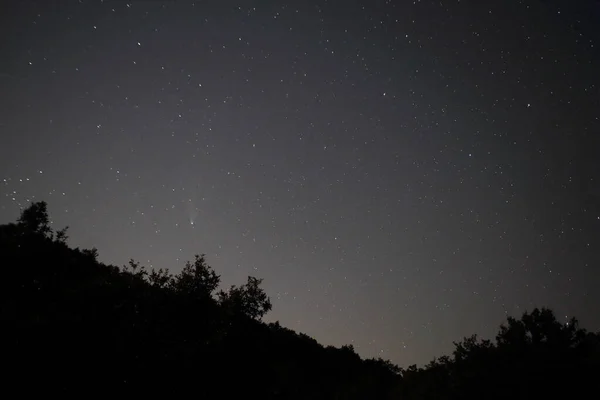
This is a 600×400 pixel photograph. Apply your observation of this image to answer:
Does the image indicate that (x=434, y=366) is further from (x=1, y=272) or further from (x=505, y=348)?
(x=1, y=272)

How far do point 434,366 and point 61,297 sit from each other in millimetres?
22971

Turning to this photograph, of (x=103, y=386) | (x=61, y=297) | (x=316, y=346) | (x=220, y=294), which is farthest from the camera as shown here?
(x=316, y=346)

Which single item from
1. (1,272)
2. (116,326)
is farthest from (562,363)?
(1,272)

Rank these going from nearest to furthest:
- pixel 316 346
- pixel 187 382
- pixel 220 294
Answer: pixel 187 382 < pixel 220 294 < pixel 316 346

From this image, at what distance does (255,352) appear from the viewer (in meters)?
24.0

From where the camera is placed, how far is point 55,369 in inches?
526

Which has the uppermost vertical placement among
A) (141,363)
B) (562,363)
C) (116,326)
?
(562,363)

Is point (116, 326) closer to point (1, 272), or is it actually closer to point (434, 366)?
point (1, 272)

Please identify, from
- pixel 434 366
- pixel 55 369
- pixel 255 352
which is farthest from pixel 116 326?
pixel 434 366

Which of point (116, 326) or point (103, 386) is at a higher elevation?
point (116, 326)

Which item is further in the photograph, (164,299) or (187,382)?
(164,299)

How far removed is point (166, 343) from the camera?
55.7ft

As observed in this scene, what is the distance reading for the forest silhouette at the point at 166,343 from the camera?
1377 cm

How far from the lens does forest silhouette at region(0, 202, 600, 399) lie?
13.8 metres
